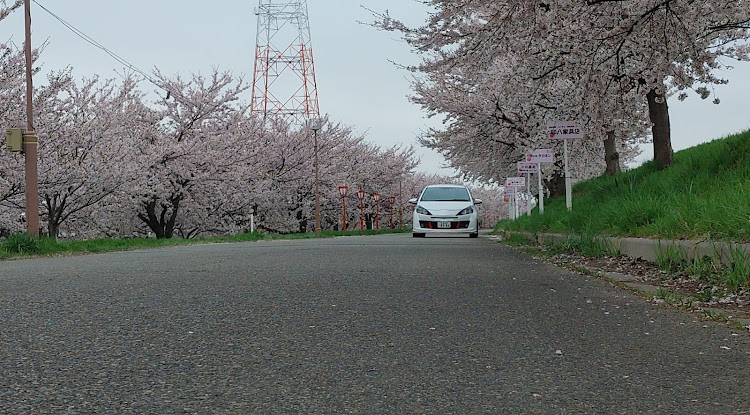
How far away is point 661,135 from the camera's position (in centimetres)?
1469

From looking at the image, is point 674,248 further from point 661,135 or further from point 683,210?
point 661,135

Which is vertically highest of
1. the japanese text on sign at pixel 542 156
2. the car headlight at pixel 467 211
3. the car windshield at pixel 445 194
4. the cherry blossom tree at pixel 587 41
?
the cherry blossom tree at pixel 587 41

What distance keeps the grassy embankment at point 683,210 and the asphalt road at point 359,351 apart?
3.23ft

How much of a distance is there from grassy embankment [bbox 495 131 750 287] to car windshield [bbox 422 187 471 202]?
22.4 ft

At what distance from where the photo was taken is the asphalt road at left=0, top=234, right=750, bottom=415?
2.66m

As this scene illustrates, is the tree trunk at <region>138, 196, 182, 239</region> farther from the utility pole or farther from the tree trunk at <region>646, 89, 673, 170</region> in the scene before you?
the tree trunk at <region>646, 89, 673, 170</region>

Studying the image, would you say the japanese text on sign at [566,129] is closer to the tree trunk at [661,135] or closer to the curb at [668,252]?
the tree trunk at [661,135]

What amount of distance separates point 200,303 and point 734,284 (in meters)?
3.61

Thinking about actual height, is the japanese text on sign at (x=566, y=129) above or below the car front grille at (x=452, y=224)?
above

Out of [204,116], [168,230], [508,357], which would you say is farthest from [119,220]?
[508,357]

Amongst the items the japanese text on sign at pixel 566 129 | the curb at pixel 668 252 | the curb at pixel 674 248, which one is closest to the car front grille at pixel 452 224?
the japanese text on sign at pixel 566 129

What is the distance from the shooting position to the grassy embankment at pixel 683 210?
6027 mm

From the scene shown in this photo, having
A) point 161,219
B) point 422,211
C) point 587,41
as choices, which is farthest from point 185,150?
point 587,41

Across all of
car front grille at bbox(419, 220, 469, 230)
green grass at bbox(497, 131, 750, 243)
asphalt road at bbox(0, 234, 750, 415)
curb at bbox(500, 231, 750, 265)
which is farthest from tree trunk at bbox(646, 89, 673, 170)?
asphalt road at bbox(0, 234, 750, 415)
